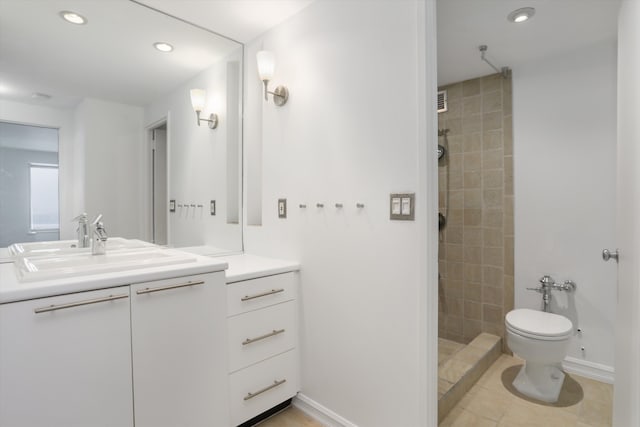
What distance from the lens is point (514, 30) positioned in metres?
2.06

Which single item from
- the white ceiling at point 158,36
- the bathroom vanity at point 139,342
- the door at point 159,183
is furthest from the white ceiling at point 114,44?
the bathroom vanity at point 139,342

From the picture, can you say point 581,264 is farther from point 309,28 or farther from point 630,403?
point 309,28

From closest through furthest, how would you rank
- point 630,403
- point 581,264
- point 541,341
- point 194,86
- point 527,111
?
1. point 630,403
2. point 541,341
3. point 194,86
4. point 581,264
5. point 527,111

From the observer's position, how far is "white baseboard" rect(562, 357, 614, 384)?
220 cm

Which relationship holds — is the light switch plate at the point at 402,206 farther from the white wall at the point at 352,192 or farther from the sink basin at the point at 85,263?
the sink basin at the point at 85,263

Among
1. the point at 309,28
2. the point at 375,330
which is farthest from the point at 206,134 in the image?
the point at 375,330

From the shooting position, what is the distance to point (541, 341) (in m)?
1.95

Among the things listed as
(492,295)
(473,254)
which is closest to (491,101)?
(473,254)

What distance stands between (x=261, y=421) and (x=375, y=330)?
86 centimetres

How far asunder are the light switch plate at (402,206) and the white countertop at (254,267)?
2.33 feet

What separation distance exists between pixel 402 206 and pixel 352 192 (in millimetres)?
301

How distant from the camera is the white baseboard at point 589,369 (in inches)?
86.6

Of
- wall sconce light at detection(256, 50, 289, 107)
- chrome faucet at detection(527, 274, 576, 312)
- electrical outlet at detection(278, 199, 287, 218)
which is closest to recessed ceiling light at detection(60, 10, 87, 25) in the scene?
wall sconce light at detection(256, 50, 289, 107)

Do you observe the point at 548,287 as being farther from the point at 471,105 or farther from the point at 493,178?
the point at 471,105
